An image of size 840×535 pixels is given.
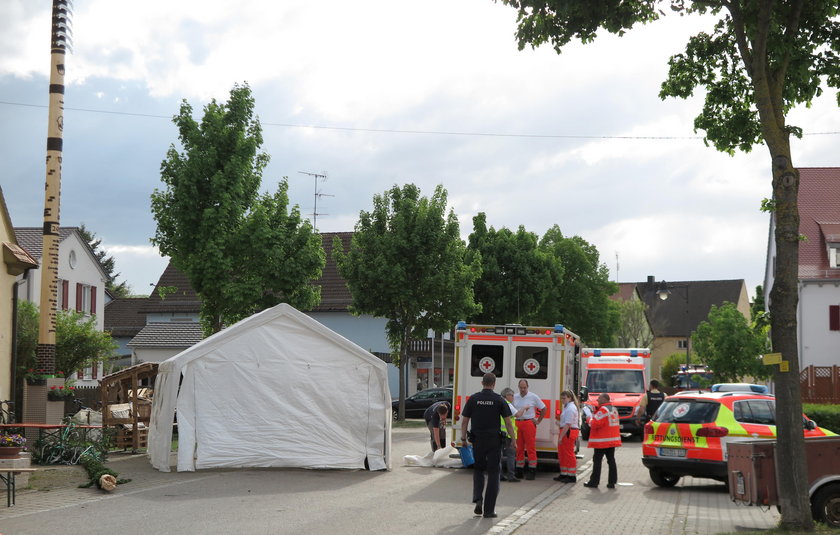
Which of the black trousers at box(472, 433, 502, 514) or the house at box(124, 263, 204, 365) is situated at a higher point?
the house at box(124, 263, 204, 365)

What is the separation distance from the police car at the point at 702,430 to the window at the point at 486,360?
3.60 meters

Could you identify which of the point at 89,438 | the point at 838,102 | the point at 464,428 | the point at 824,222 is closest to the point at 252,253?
the point at 89,438

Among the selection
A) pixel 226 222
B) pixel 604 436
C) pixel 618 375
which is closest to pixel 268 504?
pixel 604 436

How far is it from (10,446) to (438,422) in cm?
863

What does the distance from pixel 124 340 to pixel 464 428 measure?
50324 mm

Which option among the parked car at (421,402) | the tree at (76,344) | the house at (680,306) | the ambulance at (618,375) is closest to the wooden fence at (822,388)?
the ambulance at (618,375)

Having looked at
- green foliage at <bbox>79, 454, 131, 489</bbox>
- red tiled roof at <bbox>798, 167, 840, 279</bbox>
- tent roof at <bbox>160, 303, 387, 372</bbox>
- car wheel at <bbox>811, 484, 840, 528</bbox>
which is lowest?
green foliage at <bbox>79, 454, 131, 489</bbox>

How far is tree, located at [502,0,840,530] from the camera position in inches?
441

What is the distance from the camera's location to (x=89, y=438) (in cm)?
2130

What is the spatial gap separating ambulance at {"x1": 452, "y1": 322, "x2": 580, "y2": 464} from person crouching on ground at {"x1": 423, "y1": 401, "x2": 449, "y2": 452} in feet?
2.76

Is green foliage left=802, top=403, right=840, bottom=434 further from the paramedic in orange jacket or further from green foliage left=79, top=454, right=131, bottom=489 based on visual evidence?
green foliage left=79, top=454, right=131, bottom=489

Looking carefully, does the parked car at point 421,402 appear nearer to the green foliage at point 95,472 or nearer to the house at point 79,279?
the house at point 79,279

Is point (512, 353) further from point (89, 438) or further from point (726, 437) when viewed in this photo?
point (89, 438)

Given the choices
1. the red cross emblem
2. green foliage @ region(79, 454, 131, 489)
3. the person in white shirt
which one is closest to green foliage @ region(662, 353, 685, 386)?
the red cross emblem
